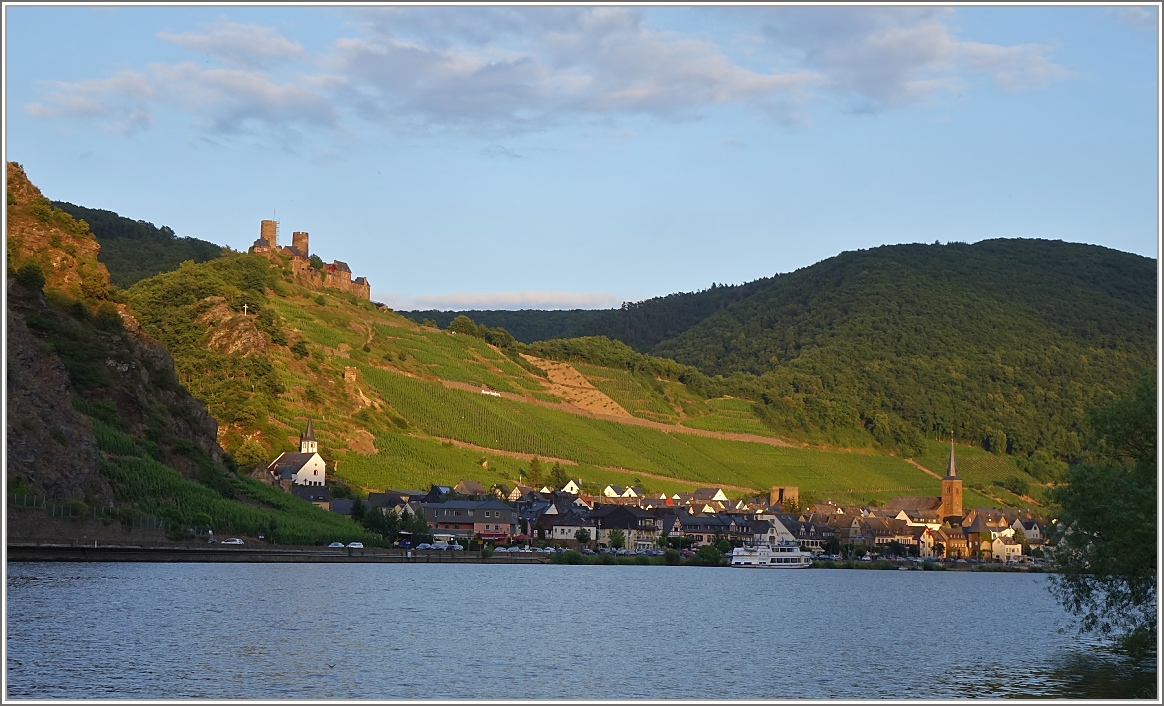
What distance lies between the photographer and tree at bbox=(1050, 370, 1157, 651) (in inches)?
1136

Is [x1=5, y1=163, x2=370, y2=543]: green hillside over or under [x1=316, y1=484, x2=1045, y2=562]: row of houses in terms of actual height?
over

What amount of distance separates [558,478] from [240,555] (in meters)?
59.3

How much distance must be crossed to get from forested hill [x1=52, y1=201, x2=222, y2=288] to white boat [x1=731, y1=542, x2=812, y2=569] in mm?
88119

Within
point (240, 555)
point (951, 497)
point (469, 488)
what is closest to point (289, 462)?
point (469, 488)

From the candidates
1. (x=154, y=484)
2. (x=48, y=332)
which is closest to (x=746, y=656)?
(x=154, y=484)

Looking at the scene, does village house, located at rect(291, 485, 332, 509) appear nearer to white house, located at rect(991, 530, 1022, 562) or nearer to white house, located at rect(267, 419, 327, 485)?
white house, located at rect(267, 419, 327, 485)

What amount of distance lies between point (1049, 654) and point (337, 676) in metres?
20.9

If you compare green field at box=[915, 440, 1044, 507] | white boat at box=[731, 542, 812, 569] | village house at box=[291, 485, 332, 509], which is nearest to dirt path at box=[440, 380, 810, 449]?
green field at box=[915, 440, 1044, 507]

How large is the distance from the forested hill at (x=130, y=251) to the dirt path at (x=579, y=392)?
50800 mm

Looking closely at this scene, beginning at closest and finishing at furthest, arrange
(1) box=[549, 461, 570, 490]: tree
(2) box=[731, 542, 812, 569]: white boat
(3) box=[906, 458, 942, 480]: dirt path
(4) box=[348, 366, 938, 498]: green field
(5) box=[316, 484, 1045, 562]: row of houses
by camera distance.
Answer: (5) box=[316, 484, 1045, 562]: row of houses < (2) box=[731, 542, 812, 569]: white boat < (4) box=[348, 366, 938, 498]: green field < (1) box=[549, 461, 570, 490]: tree < (3) box=[906, 458, 942, 480]: dirt path

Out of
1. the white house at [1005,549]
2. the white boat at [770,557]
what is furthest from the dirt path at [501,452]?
the white house at [1005,549]

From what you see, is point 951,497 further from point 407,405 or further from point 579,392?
point 407,405

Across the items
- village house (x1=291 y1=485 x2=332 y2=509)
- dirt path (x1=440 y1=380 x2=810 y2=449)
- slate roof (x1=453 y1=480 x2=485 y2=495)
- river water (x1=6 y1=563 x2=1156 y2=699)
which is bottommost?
river water (x1=6 y1=563 x2=1156 y2=699)

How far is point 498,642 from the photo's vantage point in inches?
1480
